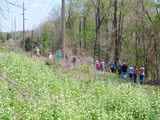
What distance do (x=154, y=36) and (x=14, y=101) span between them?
1665 cm

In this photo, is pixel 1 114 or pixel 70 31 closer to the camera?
pixel 1 114

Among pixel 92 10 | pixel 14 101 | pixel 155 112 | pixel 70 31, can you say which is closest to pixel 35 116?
pixel 14 101

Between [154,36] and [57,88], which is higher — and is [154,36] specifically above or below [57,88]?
above

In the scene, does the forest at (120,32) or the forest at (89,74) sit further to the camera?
the forest at (120,32)

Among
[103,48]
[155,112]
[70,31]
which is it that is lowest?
[155,112]

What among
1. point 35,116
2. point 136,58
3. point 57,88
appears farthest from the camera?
point 136,58

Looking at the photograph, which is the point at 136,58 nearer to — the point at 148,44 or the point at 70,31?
the point at 148,44

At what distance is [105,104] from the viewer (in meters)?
8.70

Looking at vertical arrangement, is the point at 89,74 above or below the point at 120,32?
below

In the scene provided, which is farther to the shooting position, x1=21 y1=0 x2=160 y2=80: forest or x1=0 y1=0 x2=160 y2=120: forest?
x1=21 y1=0 x2=160 y2=80: forest

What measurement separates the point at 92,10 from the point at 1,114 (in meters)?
27.0

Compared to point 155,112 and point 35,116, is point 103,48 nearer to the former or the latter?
point 155,112

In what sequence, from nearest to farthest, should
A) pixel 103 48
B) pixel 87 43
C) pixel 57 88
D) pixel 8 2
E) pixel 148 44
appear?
pixel 8 2
pixel 57 88
pixel 148 44
pixel 103 48
pixel 87 43

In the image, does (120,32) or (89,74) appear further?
(120,32)
